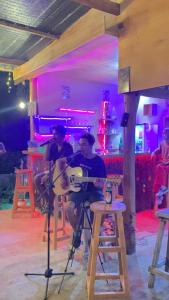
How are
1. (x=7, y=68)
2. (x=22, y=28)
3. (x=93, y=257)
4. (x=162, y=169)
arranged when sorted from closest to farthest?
(x=93, y=257), (x=22, y=28), (x=162, y=169), (x=7, y=68)

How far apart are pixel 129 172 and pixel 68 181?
657mm

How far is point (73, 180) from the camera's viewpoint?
2.90m

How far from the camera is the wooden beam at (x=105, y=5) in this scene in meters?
2.87

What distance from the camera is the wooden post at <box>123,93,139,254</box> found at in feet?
10.3

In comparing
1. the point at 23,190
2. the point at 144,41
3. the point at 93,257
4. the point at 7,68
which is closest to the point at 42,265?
the point at 93,257

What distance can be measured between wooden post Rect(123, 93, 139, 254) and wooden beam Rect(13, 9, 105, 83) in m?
0.85

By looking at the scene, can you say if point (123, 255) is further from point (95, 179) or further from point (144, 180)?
point (144, 180)

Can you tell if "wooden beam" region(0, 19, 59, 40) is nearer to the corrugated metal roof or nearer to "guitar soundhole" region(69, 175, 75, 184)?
the corrugated metal roof

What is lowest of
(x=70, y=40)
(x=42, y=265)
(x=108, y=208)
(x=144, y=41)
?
(x=42, y=265)

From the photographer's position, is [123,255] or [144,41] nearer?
[123,255]

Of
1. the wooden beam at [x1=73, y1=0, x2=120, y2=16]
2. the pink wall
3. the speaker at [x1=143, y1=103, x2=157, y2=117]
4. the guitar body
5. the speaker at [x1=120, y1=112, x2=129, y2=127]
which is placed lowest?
the guitar body

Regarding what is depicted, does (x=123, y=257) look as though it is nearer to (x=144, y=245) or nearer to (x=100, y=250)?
(x=100, y=250)

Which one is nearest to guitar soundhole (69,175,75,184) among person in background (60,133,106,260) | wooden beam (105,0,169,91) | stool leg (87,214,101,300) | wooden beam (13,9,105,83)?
person in background (60,133,106,260)

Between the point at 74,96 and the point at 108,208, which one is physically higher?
the point at 74,96
